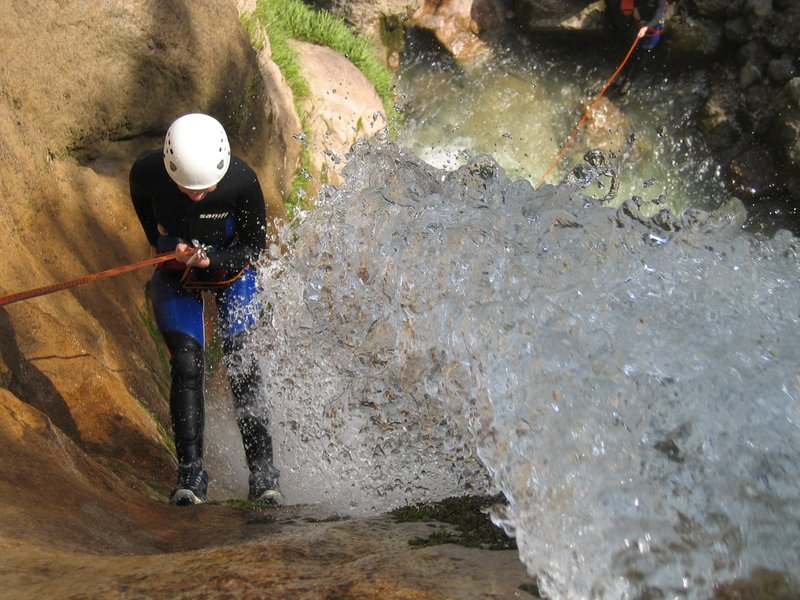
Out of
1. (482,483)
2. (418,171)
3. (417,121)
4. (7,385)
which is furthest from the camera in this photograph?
(417,121)

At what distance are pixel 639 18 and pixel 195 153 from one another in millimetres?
7039

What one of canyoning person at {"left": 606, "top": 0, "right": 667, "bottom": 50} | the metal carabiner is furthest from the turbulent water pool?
canyoning person at {"left": 606, "top": 0, "right": 667, "bottom": 50}

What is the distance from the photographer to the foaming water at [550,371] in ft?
6.55

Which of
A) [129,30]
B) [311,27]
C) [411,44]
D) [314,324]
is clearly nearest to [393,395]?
[314,324]

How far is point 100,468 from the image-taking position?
3.09m

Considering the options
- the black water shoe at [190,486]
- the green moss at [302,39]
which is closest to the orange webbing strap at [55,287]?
the black water shoe at [190,486]

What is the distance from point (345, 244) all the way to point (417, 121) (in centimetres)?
565

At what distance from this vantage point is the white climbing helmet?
132 inches

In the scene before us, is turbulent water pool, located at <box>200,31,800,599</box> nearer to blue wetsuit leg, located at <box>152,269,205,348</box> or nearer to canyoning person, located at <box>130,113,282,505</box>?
canyoning person, located at <box>130,113,282,505</box>

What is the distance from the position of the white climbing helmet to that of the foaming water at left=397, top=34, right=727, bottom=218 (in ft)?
18.3

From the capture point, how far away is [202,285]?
366 cm

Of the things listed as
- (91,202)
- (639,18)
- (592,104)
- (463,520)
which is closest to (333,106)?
(91,202)

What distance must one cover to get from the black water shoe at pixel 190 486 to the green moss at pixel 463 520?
1.06 metres

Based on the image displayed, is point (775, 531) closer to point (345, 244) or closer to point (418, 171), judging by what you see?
point (345, 244)
